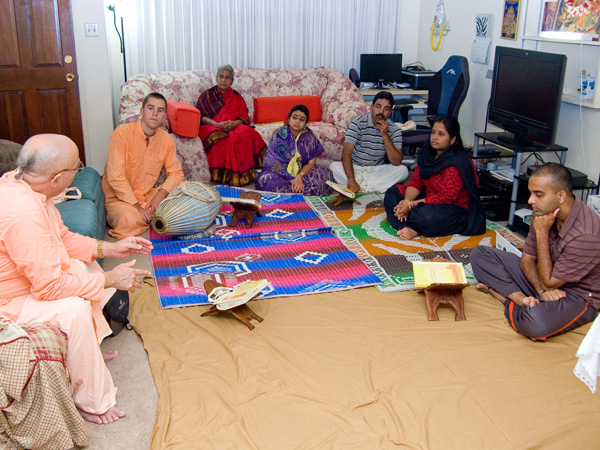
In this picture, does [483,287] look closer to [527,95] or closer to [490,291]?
[490,291]

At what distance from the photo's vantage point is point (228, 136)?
5.68 meters

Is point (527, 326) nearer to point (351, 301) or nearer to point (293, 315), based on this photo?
point (351, 301)

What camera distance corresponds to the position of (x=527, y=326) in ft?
9.96

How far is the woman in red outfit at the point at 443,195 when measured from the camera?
4234mm

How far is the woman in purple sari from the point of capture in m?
5.23

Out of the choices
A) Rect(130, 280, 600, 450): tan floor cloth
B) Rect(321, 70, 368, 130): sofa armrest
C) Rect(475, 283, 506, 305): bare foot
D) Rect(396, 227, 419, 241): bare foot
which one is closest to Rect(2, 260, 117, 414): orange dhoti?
Rect(130, 280, 600, 450): tan floor cloth

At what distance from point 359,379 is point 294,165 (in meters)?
2.80

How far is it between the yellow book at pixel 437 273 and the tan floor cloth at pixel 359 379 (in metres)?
0.16

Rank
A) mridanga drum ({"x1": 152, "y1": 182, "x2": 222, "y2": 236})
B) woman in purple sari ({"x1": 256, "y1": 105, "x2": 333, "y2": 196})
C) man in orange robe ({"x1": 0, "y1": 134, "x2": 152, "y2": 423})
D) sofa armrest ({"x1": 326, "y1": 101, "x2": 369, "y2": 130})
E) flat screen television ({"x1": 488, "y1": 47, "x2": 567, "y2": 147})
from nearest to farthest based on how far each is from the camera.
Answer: man in orange robe ({"x1": 0, "y1": 134, "x2": 152, "y2": 423}) < mridanga drum ({"x1": 152, "y1": 182, "x2": 222, "y2": 236}) < flat screen television ({"x1": 488, "y1": 47, "x2": 567, "y2": 147}) < woman in purple sari ({"x1": 256, "y1": 105, "x2": 333, "y2": 196}) < sofa armrest ({"x1": 326, "y1": 101, "x2": 369, "y2": 130})

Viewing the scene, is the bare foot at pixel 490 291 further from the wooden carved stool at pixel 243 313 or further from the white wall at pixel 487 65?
the white wall at pixel 487 65

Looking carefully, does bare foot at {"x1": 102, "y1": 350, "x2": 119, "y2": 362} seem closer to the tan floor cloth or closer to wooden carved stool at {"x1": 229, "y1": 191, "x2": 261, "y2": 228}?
the tan floor cloth

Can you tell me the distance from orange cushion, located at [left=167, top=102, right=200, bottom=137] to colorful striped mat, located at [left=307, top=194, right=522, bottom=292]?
130cm

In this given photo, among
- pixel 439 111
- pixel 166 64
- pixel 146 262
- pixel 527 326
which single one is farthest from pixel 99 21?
pixel 527 326

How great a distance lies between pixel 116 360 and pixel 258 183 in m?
2.75
